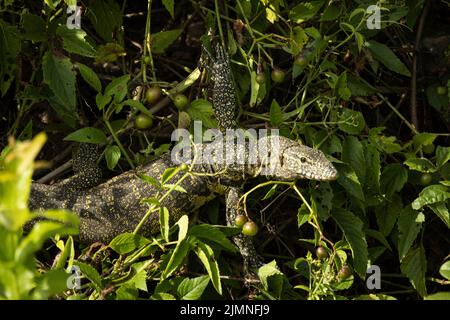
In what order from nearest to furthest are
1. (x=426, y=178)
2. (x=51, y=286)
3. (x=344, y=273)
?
(x=51, y=286)
(x=344, y=273)
(x=426, y=178)

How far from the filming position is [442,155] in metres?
3.12

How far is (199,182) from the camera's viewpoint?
3.34m

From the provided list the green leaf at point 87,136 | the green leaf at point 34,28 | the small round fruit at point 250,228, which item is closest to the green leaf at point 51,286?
the small round fruit at point 250,228

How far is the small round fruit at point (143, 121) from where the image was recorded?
3.20 meters

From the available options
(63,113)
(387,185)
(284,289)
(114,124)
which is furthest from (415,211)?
(63,113)

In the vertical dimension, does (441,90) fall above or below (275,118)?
above

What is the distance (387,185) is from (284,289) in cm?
72

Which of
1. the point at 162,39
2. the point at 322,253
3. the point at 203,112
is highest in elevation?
the point at 162,39

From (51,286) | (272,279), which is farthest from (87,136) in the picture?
(51,286)

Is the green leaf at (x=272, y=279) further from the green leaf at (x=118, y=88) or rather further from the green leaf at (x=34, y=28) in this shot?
the green leaf at (x=34, y=28)

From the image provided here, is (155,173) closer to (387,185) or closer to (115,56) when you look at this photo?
(115,56)

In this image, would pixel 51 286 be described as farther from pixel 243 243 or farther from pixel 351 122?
pixel 351 122

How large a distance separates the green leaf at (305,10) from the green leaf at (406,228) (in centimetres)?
104

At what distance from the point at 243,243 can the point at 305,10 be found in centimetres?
117
